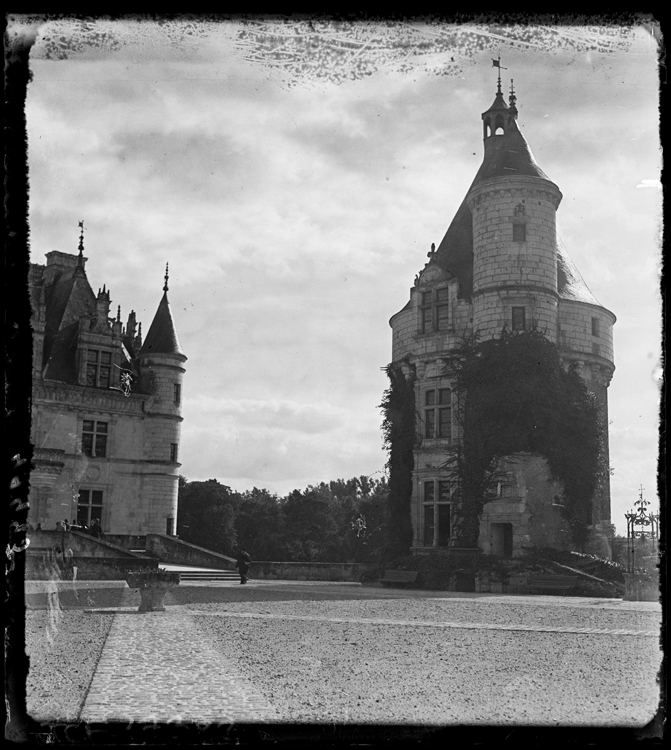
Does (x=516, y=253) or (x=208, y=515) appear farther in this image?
(x=208, y=515)

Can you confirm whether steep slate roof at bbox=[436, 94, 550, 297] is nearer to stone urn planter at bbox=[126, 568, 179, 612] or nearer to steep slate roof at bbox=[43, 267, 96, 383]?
steep slate roof at bbox=[43, 267, 96, 383]

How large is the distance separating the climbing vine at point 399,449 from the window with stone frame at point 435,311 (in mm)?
1818

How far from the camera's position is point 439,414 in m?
33.1

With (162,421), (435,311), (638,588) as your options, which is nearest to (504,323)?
(435,311)

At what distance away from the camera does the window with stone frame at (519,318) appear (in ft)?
103

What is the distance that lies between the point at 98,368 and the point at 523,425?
17.0 m

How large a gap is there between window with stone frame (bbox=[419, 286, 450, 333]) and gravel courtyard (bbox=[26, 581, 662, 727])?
17.6 metres

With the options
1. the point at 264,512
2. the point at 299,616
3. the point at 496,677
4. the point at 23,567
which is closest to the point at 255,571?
the point at 264,512

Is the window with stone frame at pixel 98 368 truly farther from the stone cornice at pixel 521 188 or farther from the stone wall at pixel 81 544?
the stone cornice at pixel 521 188

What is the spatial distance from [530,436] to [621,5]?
87.7ft

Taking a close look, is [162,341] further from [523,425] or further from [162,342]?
[523,425]

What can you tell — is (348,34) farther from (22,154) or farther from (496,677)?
(496,677)

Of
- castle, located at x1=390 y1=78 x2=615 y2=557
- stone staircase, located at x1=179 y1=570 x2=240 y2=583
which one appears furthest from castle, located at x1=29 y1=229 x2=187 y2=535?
castle, located at x1=390 y1=78 x2=615 y2=557

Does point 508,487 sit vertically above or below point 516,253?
below
